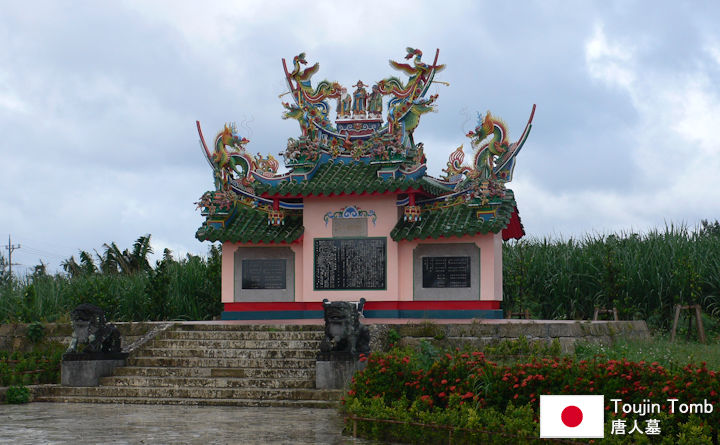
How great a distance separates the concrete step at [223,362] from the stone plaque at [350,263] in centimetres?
439

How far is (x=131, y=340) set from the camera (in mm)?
17312

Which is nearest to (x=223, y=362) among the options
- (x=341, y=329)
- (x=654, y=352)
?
(x=341, y=329)

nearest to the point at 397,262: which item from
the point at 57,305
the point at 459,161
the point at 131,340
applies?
the point at 459,161

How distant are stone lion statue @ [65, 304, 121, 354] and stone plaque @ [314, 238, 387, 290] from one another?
5486 millimetres

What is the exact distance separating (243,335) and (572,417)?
9.03 meters

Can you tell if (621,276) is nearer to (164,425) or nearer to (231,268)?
(231,268)

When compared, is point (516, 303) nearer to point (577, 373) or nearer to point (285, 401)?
point (285, 401)

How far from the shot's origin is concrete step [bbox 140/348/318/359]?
15.6 meters

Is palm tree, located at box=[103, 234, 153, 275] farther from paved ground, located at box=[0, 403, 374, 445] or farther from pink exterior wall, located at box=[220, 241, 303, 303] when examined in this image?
paved ground, located at box=[0, 403, 374, 445]

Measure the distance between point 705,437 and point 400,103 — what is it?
13482 millimetres

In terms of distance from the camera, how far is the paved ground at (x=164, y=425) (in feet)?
33.6

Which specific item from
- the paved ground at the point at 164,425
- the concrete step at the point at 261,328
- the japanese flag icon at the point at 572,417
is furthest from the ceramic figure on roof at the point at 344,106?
the japanese flag icon at the point at 572,417

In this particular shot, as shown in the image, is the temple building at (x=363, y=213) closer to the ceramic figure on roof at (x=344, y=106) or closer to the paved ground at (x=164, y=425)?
the ceramic figure on roof at (x=344, y=106)

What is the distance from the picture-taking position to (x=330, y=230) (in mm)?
19797
